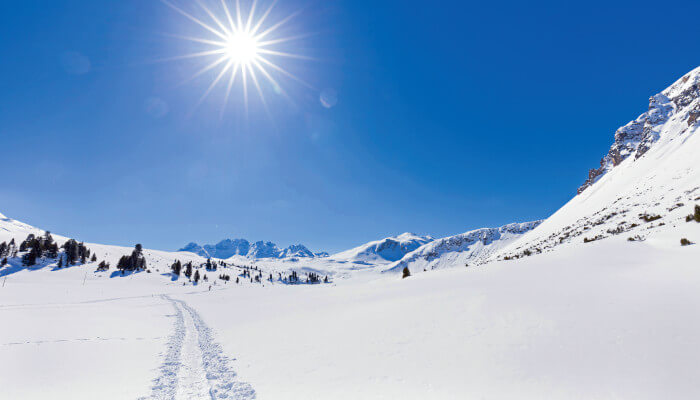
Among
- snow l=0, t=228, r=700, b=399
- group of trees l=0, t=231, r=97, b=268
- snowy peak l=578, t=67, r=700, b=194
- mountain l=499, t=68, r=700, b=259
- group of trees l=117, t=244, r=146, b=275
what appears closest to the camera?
snow l=0, t=228, r=700, b=399

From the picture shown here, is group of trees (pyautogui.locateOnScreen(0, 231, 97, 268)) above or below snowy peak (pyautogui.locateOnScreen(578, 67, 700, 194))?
below

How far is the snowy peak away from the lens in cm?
10262

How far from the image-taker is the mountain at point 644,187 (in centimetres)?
2670

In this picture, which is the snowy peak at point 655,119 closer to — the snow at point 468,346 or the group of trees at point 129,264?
the snow at point 468,346

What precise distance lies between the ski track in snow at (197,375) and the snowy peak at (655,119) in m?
135

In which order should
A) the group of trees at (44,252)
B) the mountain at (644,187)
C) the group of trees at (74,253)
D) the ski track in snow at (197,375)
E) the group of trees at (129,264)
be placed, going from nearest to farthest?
the ski track in snow at (197,375) < the mountain at (644,187) < the group of trees at (44,252) < the group of trees at (74,253) < the group of trees at (129,264)

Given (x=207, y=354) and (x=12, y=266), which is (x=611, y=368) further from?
(x=12, y=266)

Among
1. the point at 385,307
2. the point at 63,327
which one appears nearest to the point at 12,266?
the point at 63,327

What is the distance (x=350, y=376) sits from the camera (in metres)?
8.77

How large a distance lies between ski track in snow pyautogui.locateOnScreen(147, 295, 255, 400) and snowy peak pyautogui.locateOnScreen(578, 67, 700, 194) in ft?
445

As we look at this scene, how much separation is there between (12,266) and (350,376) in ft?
464

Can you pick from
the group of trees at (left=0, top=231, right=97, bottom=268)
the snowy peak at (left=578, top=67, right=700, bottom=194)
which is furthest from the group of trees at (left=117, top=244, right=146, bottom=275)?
the snowy peak at (left=578, top=67, right=700, bottom=194)

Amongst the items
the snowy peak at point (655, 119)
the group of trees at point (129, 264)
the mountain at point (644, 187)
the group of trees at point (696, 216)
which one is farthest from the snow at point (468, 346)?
the group of trees at point (129, 264)

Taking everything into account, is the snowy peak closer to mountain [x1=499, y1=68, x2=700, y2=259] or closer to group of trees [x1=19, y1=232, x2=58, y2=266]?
mountain [x1=499, y1=68, x2=700, y2=259]
